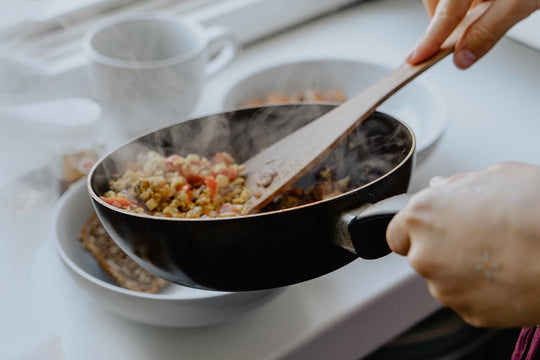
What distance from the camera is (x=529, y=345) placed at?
23.4 inches

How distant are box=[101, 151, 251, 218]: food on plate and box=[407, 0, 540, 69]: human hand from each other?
0.25 metres

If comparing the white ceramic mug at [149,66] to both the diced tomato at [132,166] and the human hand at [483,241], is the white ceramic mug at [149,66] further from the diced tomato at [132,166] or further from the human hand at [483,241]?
the human hand at [483,241]

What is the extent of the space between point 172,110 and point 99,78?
0.11 meters

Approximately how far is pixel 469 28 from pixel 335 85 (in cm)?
33

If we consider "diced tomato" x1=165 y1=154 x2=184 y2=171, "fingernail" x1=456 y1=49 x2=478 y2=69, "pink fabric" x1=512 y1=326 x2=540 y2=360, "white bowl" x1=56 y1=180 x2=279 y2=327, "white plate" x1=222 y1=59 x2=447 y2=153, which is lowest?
"pink fabric" x1=512 y1=326 x2=540 y2=360

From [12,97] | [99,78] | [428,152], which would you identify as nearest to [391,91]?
[428,152]

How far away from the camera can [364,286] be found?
65 centimetres

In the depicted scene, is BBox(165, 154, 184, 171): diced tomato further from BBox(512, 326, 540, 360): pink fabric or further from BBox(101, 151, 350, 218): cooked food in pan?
BBox(512, 326, 540, 360): pink fabric

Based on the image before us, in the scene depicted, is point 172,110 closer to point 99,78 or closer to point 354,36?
point 99,78

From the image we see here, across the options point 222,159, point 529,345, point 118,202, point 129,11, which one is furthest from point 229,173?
point 129,11

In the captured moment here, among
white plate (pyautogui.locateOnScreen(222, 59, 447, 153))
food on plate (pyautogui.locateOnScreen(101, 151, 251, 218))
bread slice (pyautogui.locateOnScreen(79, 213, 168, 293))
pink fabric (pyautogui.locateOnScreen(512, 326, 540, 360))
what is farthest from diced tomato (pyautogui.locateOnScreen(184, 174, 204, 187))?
pink fabric (pyautogui.locateOnScreen(512, 326, 540, 360))

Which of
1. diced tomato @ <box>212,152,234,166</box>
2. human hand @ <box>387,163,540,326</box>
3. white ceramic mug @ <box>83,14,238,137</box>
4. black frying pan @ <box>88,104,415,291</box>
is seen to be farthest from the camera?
white ceramic mug @ <box>83,14,238,137</box>

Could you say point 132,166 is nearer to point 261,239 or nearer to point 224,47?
point 261,239

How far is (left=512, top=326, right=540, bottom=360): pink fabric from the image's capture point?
1.89 feet
